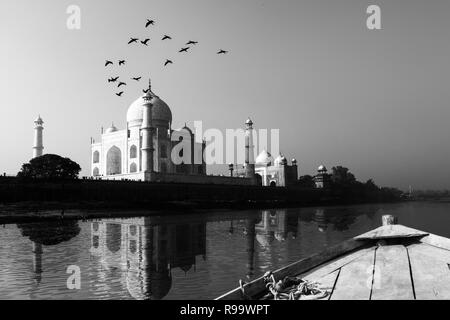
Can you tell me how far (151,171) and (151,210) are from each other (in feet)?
37.3

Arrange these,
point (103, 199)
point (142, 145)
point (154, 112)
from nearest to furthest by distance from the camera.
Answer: point (103, 199) < point (142, 145) < point (154, 112)

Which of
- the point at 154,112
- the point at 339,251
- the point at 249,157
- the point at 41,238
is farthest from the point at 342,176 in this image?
the point at 339,251

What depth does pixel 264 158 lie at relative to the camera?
→ 84.4m

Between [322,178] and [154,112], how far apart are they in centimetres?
3767

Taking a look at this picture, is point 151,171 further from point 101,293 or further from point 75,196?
point 101,293

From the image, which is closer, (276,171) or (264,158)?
(276,171)

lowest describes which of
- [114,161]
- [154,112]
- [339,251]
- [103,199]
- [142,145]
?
[103,199]

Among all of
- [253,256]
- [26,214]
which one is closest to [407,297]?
[253,256]

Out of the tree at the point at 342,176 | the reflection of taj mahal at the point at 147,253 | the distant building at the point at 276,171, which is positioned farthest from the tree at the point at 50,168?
the tree at the point at 342,176

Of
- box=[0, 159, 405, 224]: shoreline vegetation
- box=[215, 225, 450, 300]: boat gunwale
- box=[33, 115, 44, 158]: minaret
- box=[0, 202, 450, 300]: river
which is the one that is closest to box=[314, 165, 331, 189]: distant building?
box=[0, 159, 405, 224]: shoreline vegetation

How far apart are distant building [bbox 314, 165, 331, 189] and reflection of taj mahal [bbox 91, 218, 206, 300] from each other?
60535 mm

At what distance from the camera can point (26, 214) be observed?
29.4m

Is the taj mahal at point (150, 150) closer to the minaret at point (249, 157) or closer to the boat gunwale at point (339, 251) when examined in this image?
the minaret at point (249, 157)

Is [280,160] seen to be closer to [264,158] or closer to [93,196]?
[264,158]
